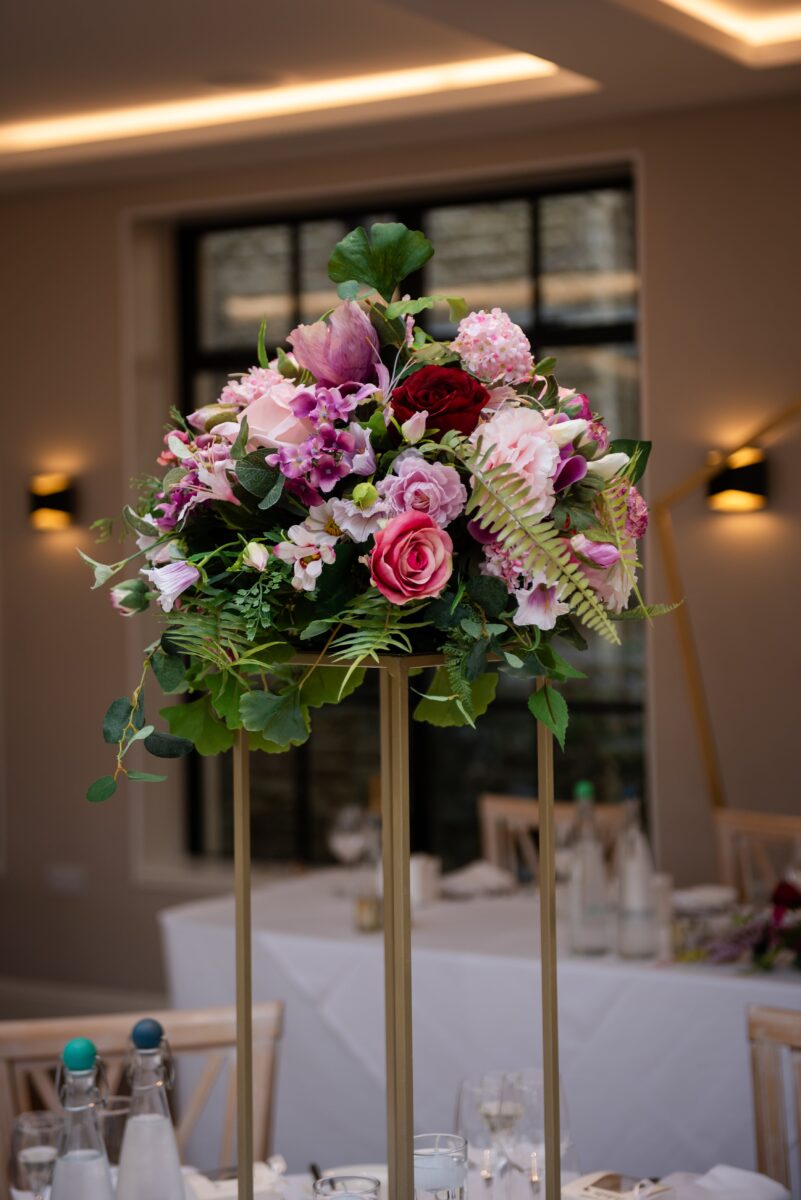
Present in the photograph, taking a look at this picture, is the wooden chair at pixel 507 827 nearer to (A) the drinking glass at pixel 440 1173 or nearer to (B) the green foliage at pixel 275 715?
(A) the drinking glass at pixel 440 1173

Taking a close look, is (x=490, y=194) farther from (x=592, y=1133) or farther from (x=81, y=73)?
(x=592, y=1133)

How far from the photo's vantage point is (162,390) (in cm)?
597

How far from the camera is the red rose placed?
138cm

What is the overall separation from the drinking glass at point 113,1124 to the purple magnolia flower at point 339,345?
97 centimetres

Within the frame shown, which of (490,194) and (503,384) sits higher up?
(490,194)

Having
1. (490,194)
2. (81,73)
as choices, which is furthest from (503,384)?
(490,194)

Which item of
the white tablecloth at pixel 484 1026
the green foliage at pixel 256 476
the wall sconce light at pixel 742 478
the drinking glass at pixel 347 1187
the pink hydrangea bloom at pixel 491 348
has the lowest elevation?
the white tablecloth at pixel 484 1026

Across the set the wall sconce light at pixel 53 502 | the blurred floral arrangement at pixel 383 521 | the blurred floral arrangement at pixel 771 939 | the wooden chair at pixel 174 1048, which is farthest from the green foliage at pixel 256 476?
the wall sconce light at pixel 53 502

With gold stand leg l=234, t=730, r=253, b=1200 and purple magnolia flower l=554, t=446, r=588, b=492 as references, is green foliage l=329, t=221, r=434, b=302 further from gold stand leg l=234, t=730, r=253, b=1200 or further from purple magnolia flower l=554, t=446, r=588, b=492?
gold stand leg l=234, t=730, r=253, b=1200

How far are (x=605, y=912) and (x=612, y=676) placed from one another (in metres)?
2.18

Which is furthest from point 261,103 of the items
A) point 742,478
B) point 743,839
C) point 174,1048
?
point 174,1048

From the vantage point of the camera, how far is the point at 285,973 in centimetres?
353

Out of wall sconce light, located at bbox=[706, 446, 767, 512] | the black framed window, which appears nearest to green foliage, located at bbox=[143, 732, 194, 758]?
wall sconce light, located at bbox=[706, 446, 767, 512]

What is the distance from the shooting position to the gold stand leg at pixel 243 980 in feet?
4.92
